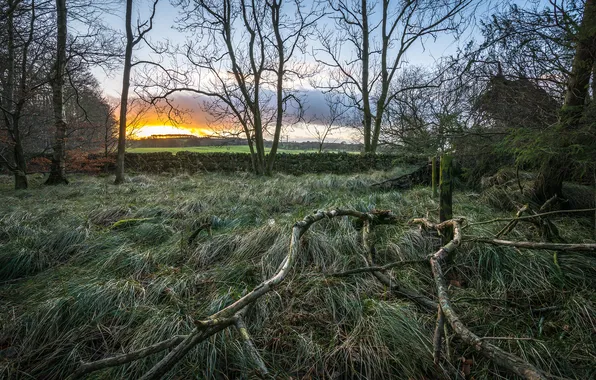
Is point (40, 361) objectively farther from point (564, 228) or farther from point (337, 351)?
point (564, 228)

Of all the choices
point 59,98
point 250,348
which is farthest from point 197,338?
point 59,98

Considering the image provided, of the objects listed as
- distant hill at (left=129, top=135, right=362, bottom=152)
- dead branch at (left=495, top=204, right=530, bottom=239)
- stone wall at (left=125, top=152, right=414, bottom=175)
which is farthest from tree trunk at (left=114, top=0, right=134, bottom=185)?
distant hill at (left=129, top=135, right=362, bottom=152)

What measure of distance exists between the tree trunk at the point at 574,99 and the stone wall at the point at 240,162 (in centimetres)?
791

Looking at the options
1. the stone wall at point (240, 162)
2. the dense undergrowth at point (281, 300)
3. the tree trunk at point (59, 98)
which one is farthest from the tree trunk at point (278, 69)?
the dense undergrowth at point (281, 300)

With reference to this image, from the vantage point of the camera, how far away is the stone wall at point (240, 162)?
11.8m

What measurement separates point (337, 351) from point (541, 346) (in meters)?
1.17

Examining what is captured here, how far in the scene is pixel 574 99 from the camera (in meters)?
3.09

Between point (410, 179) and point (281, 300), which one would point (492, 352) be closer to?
point (281, 300)

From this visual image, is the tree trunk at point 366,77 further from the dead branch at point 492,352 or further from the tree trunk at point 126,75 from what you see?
the dead branch at point 492,352

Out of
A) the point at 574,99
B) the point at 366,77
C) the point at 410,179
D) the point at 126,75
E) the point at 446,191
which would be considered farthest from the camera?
the point at 366,77

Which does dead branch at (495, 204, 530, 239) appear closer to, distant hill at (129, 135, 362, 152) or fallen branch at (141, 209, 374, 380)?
fallen branch at (141, 209, 374, 380)

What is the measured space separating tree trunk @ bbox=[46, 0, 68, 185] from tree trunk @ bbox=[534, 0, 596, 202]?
1014 cm

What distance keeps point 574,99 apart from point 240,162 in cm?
1136

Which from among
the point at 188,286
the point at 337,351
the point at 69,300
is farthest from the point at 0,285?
the point at 337,351
